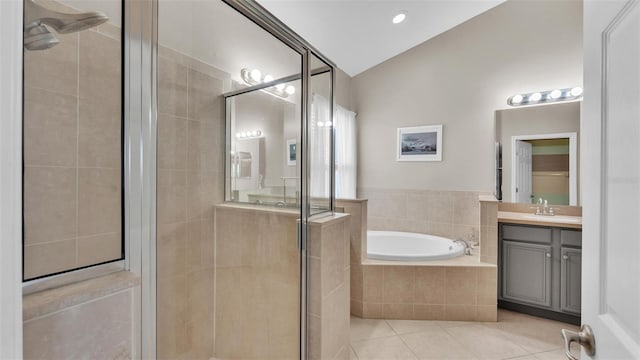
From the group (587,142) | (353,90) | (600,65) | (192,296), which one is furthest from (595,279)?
(353,90)

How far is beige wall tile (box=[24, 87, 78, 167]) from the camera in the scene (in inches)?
26.7

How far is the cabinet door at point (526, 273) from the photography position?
2.59 metres

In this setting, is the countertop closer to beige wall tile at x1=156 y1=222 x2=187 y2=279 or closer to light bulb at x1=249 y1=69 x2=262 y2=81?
light bulb at x1=249 y1=69 x2=262 y2=81

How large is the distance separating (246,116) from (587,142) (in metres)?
1.39

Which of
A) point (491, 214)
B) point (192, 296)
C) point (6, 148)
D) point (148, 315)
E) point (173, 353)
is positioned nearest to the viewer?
point (6, 148)

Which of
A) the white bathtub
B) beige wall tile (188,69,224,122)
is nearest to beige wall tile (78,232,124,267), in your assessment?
beige wall tile (188,69,224,122)

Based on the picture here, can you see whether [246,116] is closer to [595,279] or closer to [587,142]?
[587,142]

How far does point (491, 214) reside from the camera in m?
2.58

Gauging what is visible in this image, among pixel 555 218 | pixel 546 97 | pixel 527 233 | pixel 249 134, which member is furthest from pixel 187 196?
pixel 546 97

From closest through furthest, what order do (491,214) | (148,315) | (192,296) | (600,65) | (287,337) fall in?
(600,65), (148,315), (192,296), (287,337), (491,214)

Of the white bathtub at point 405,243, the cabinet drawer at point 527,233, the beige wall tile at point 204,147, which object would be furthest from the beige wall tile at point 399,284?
the beige wall tile at point 204,147

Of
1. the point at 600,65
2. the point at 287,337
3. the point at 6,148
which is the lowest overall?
the point at 287,337

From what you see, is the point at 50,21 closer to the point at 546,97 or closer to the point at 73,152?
the point at 73,152

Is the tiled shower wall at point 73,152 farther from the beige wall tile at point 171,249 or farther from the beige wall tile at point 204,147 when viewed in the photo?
the beige wall tile at point 204,147
